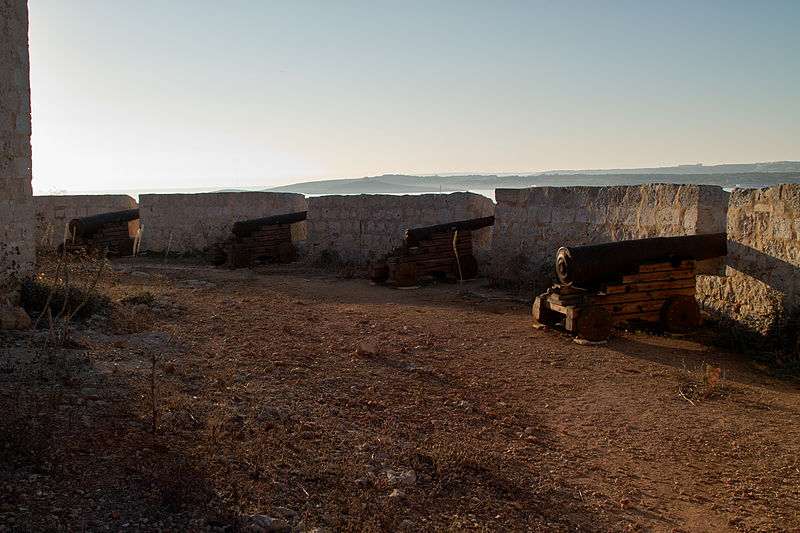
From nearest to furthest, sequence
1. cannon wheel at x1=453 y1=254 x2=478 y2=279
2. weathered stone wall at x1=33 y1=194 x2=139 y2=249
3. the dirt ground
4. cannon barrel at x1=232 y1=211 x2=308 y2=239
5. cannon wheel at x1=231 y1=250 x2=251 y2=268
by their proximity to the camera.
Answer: the dirt ground < cannon wheel at x1=453 y1=254 x2=478 y2=279 < cannon wheel at x1=231 y1=250 x2=251 y2=268 < cannon barrel at x1=232 y1=211 x2=308 y2=239 < weathered stone wall at x1=33 y1=194 x2=139 y2=249

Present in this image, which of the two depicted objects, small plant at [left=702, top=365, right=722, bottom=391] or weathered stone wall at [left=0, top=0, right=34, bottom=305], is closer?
small plant at [left=702, top=365, right=722, bottom=391]

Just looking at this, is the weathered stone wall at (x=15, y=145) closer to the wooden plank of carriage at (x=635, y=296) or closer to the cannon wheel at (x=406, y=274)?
the cannon wheel at (x=406, y=274)

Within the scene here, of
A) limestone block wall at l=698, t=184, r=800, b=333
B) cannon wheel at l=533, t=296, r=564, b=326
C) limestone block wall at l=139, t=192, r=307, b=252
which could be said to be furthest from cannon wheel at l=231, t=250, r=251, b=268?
limestone block wall at l=698, t=184, r=800, b=333

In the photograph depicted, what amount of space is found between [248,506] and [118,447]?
0.89 metres

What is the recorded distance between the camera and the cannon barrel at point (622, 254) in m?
6.06

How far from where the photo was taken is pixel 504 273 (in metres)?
10.0

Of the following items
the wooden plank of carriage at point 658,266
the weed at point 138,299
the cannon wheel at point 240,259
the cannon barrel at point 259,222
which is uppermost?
the cannon barrel at point 259,222

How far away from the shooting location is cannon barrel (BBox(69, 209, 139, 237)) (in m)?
13.5

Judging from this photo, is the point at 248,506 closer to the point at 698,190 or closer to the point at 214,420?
the point at 214,420

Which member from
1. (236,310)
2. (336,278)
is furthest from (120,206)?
(236,310)

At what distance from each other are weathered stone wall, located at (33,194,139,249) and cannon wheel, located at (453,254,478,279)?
9.41 m

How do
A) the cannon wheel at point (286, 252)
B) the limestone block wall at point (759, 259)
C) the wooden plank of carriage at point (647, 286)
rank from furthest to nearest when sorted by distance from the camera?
the cannon wheel at point (286, 252), the wooden plank of carriage at point (647, 286), the limestone block wall at point (759, 259)

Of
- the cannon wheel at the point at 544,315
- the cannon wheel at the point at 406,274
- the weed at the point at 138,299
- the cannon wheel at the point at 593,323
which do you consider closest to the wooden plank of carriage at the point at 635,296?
the cannon wheel at the point at 593,323

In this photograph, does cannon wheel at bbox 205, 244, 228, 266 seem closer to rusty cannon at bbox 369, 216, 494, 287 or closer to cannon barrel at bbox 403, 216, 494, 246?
rusty cannon at bbox 369, 216, 494, 287
